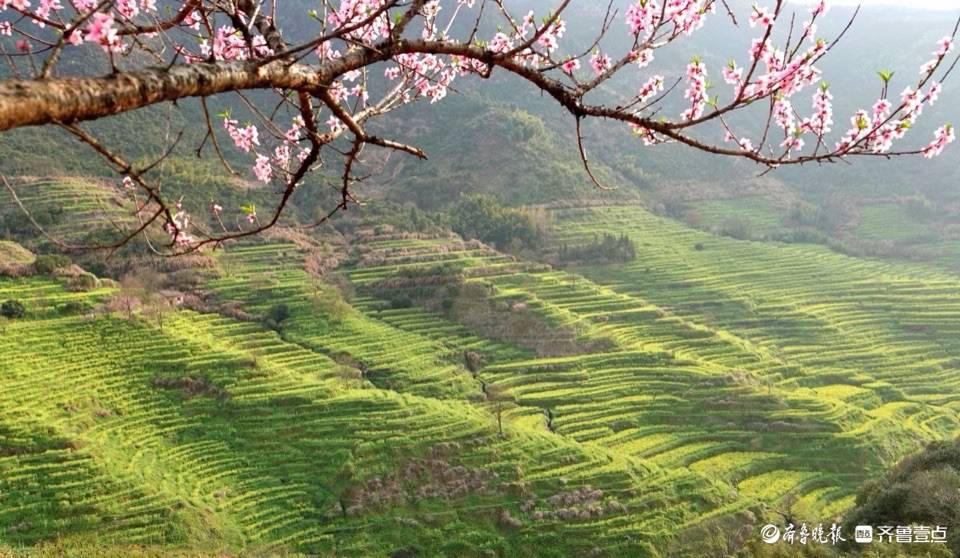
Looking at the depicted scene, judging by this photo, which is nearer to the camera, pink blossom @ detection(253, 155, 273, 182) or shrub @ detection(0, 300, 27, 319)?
pink blossom @ detection(253, 155, 273, 182)

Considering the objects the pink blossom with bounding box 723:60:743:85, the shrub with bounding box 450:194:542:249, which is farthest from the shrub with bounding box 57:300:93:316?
the pink blossom with bounding box 723:60:743:85

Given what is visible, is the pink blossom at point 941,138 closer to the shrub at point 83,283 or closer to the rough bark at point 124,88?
the rough bark at point 124,88

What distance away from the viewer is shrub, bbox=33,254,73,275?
98.1ft

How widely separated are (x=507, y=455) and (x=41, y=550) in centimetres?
1362

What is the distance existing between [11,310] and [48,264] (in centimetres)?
451

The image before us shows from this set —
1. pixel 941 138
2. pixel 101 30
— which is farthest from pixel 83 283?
pixel 941 138

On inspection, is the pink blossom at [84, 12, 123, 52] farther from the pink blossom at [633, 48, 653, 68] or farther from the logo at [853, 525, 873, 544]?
the logo at [853, 525, 873, 544]

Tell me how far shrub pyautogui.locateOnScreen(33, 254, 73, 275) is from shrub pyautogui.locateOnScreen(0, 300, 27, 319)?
152 inches

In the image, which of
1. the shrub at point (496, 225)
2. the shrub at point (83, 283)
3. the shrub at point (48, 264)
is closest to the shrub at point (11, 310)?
the shrub at point (83, 283)

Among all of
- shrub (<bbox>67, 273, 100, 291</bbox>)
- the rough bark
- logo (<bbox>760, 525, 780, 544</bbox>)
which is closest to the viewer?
the rough bark

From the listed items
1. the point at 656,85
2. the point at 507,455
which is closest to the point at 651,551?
the point at 507,455

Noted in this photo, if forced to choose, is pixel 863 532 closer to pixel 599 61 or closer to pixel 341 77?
pixel 599 61

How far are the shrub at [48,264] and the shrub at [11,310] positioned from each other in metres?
3.87

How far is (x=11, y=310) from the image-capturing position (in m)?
26.1
